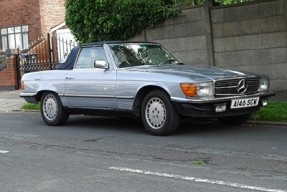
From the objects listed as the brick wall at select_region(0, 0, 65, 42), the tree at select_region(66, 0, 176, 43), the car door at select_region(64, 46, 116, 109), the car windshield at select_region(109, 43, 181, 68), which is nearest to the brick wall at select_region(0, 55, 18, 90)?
the brick wall at select_region(0, 0, 65, 42)

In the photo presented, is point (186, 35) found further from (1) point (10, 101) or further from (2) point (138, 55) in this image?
(1) point (10, 101)

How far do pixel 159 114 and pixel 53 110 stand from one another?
2.87 m

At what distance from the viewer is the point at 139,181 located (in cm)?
600

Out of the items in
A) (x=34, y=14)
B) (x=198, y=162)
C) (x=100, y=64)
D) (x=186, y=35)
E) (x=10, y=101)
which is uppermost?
(x=34, y=14)

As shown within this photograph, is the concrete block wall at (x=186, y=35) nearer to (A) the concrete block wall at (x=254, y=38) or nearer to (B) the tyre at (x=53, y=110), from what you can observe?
(A) the concrete block wall at (x=254, y=38)

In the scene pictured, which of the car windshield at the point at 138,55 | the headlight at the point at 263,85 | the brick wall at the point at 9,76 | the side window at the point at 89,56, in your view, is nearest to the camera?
the headlight at the point at 263,85

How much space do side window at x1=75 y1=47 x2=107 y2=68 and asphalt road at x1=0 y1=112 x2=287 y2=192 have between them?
125 centimetres

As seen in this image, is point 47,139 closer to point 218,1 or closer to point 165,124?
point 165,124

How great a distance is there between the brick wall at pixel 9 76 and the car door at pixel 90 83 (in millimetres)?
10936

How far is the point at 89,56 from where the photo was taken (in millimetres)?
10258

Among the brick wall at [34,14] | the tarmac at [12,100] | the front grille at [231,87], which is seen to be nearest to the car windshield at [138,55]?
the front grille at [231,87]

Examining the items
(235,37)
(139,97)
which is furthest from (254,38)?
(139,97)

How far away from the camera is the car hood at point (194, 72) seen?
8.57 meters

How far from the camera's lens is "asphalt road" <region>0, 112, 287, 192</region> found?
5852mm
